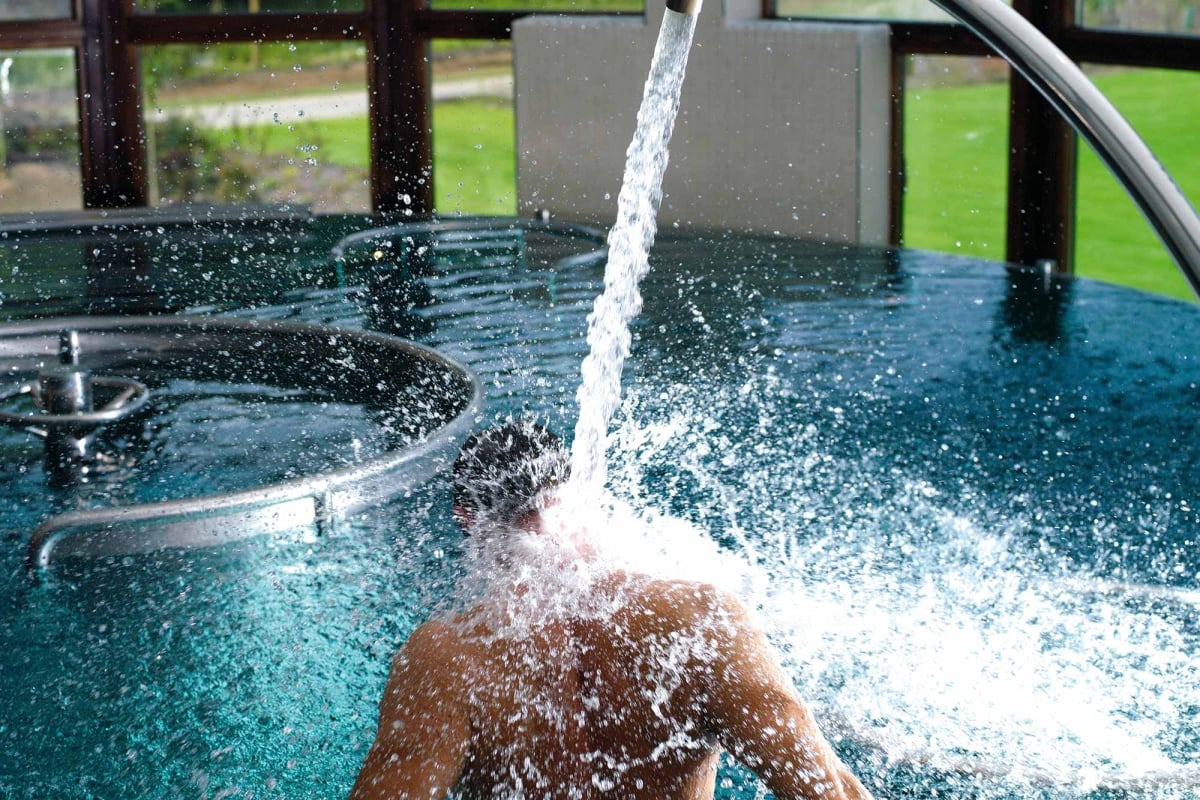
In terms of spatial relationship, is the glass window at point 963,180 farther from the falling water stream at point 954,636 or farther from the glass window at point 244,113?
the falling water stream at point 954,636

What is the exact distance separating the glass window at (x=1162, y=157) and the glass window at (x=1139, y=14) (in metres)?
9.25

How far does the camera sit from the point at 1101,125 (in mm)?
1118

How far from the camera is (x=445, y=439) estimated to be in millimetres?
4191

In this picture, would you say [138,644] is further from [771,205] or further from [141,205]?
[141,205]

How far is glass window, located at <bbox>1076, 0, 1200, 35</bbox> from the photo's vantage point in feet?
23.2

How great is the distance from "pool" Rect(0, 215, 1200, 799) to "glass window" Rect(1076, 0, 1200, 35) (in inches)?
57.8

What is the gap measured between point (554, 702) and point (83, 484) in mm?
2906

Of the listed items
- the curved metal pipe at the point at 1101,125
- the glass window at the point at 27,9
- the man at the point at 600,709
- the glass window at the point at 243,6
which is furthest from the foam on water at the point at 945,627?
the glass window at the point at 27,9

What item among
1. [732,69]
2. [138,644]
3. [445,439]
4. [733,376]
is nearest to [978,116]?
[732,69]

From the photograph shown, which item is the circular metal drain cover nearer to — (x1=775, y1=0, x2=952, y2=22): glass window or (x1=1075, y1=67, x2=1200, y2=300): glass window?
(x1=775, y1=0, x2=952, y2=22): glass window

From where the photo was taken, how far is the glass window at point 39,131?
9.91m

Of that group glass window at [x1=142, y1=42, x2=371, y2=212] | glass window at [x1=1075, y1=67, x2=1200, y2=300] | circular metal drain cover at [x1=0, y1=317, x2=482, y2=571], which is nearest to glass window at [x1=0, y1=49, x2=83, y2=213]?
glass window at [x1=142, y1=42, x2=371, y2=212]

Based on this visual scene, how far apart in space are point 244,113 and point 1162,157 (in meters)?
12.2

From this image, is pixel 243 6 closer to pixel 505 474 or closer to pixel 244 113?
pixel 244 113
